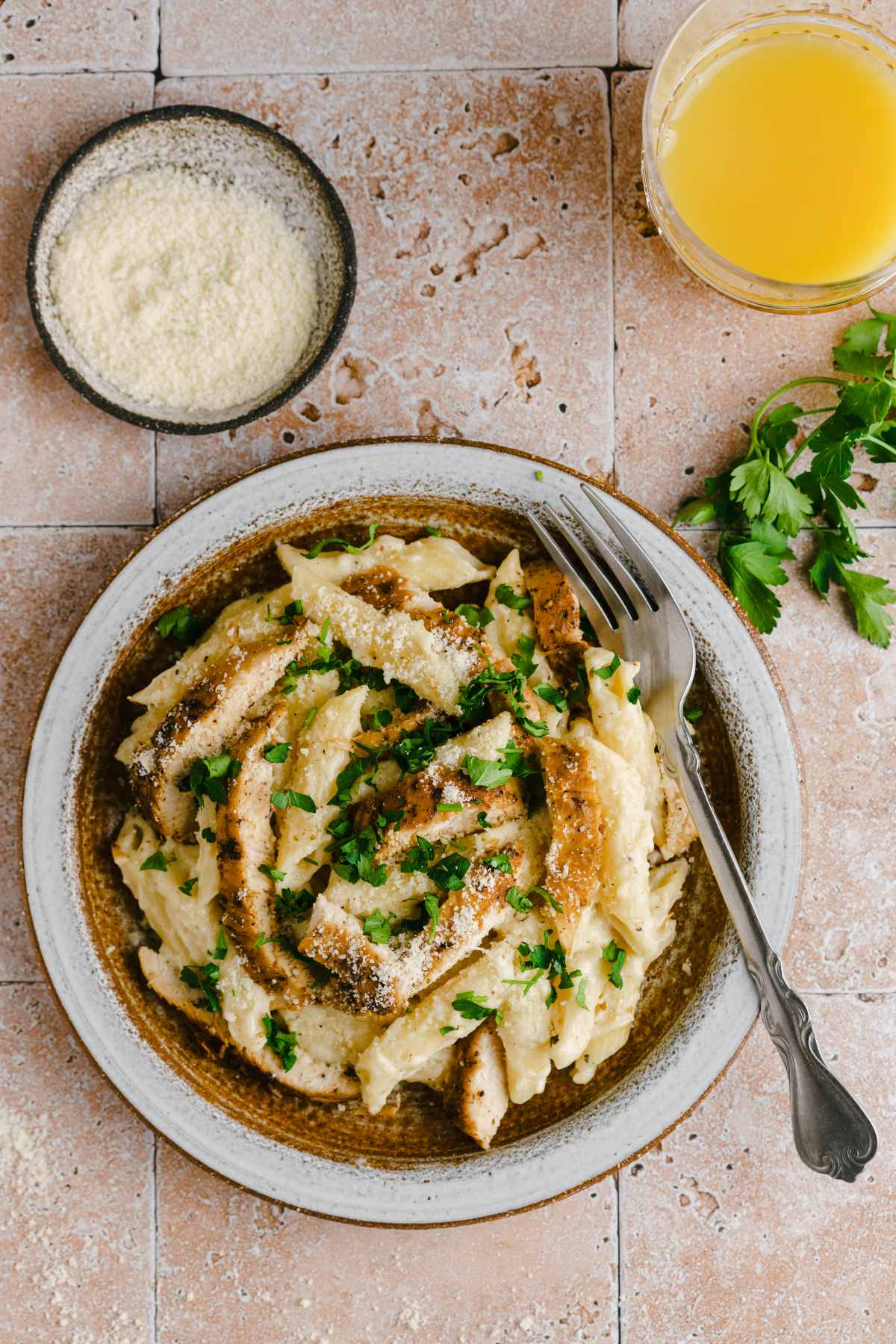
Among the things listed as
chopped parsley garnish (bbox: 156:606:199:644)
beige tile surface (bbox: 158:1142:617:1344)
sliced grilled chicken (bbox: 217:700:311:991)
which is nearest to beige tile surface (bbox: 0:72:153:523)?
chopped parsley garnish (bbox: 156:606:199:644)

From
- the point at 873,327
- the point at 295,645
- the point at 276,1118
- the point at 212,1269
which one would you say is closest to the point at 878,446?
the point at 873,327

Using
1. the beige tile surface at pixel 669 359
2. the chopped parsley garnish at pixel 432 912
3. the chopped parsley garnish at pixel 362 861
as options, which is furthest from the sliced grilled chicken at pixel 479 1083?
the beige tile surface at pixel 669 359

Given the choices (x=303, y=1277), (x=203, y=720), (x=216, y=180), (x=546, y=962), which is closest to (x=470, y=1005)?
(x=546, y=962)

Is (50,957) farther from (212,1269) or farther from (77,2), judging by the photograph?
(77,2)

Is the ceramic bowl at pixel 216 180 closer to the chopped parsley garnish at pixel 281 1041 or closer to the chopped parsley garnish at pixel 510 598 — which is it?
the chopped parsley garnish at pixel 510 598

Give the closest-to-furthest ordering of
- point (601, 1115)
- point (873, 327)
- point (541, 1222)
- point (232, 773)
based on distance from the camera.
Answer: point (232, 773)
point (601, 1115)
point (873, 327)
point (541, 1222)

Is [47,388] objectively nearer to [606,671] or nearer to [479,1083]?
[606,671]
